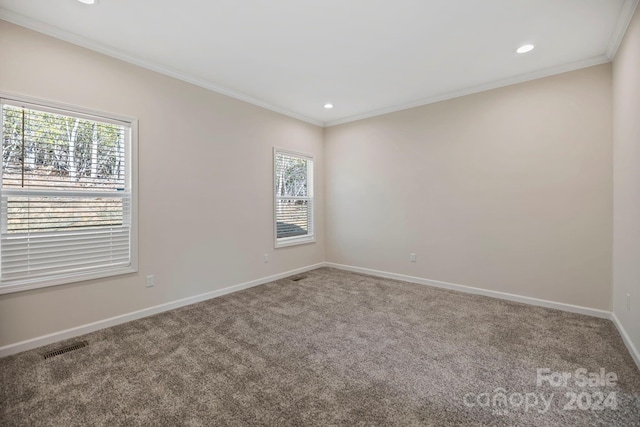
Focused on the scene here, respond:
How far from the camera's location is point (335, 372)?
6.67ft

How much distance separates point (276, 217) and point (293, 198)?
547 mm

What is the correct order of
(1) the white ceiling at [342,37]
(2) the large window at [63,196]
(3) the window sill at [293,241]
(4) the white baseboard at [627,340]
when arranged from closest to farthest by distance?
(4) the white baseboard at [627,340] < (1) the white ceiling at [342,37] < (2) the large window at [63,196] < (3) the window sill at [293,241]

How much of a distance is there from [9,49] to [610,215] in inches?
228

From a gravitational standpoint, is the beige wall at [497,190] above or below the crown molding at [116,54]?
below

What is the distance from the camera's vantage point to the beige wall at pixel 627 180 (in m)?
2.14

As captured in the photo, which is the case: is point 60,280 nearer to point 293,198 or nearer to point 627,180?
point 293,198

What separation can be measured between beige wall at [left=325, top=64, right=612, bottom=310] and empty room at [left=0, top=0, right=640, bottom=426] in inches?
1.0

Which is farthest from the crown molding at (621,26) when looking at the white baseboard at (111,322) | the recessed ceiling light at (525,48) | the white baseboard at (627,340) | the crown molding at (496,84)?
the white baseboard at (111,322)

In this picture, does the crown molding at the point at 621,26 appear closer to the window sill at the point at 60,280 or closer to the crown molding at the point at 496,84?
the crown molding at the point at 496,84

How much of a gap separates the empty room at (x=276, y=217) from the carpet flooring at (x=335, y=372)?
2cm

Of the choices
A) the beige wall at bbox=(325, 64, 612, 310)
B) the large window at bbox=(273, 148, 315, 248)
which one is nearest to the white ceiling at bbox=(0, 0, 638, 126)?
the beige wall at bbox=(325, 64, 612, 310)

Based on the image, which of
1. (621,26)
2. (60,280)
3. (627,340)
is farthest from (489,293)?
(60,280)

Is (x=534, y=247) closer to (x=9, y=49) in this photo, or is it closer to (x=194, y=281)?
(x=194, y=281)

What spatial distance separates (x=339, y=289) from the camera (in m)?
3.97
